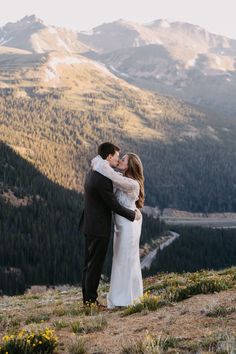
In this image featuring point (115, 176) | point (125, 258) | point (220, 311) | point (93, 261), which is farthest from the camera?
point (125, 258)

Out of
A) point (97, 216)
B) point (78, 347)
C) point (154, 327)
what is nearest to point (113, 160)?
point (97, 216)

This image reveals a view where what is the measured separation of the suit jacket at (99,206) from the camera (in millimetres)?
15164

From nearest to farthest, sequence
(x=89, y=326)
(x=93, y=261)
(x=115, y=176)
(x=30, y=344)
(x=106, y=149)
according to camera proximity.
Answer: (x=30, y=344)
(x=89, y=326)
(x=115, y=176)
(x=106, y=149)
(x=93, y=261)

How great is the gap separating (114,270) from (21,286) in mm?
116556

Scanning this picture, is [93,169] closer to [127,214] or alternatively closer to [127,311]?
[127,214]

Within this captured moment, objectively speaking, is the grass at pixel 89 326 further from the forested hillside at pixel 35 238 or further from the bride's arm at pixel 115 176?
the forested hillside at pixel 35 238

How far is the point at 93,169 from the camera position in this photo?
1543 cm

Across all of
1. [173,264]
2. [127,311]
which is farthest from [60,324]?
[173,264]

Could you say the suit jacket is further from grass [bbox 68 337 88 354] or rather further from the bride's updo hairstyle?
grass [bbox 68 337 88 354]

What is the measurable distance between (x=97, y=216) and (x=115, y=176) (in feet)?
4.33

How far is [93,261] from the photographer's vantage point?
15719 millimetres

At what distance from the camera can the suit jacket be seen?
597 inches

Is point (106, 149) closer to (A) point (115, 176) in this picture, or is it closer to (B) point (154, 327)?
(A) point (115, 176)

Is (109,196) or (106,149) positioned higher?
(106,149)
